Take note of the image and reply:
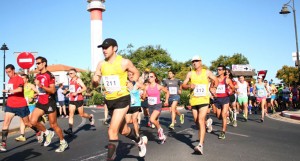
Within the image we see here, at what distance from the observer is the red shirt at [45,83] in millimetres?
7359

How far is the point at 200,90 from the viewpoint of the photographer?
7176 mm

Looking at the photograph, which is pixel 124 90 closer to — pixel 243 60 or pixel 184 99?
pixel 184 99

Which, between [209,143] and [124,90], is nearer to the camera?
[124,90]

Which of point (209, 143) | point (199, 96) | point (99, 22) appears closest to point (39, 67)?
point (199, 96)

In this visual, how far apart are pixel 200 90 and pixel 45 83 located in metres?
3.39

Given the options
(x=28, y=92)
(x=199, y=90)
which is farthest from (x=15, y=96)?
(x=199, y=90)

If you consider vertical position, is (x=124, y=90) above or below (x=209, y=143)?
above

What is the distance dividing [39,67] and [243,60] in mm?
77086

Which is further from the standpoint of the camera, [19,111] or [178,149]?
[19,111]

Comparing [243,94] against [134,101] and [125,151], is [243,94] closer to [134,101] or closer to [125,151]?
[134,101]

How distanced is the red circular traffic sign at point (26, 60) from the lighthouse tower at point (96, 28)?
4659 cm

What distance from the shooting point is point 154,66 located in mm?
74500

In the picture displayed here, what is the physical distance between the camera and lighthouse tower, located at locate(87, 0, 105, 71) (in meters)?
60.2

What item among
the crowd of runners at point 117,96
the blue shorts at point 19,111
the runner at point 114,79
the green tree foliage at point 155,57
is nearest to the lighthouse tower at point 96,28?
the green tree foliage at point 155,57
